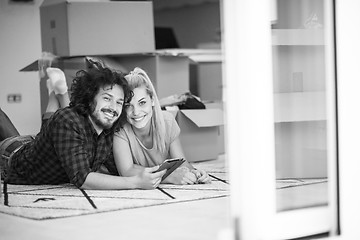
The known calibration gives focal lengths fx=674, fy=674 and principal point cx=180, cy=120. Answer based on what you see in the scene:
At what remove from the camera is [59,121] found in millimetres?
2938

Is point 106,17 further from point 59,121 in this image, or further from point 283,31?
point 283,31

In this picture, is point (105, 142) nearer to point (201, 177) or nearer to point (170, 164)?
point (170, 164)

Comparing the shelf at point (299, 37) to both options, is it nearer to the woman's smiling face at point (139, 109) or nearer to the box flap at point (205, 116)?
the woman's smiling face at point (139, 109)

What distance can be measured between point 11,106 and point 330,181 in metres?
3.70

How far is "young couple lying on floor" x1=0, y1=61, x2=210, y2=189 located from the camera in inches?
115

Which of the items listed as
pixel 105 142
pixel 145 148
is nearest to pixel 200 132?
pixel 145 148

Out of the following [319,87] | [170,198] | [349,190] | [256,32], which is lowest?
[170,198]

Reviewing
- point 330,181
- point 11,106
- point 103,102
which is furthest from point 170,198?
point 11,106

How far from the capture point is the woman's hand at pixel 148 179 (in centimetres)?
293

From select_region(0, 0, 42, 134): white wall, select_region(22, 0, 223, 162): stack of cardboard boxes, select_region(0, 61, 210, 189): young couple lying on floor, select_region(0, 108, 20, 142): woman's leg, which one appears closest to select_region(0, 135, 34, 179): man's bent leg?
select_region(0, 61, 210, 189): young couple lying on floor

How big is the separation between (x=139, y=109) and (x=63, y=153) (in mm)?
460

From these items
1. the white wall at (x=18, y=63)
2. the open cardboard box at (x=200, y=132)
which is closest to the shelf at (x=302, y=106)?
the open cardboard box at (x=200, y=132)

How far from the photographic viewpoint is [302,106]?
1.79 meters

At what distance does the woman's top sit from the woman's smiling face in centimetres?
4
